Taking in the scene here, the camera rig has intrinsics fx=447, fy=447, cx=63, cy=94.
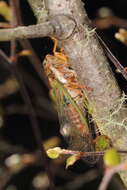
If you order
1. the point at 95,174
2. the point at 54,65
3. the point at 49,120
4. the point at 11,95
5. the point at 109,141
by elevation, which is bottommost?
the point at 95,174

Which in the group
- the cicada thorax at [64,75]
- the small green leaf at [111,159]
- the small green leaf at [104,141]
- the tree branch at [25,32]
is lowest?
the small green leaf at [104,141]

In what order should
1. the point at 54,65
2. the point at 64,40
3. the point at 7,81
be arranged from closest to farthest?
Result: 1. the point at 64,40
2. the point at 54,65
3. the point at 7,81

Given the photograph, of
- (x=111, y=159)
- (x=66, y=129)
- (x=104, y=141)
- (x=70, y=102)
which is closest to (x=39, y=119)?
(x=66, y=129)

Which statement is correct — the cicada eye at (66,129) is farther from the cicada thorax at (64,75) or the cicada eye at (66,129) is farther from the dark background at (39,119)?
the dark background at (39,119)

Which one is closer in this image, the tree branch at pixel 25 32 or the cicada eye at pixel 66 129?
the tree branch at pixel 25 32

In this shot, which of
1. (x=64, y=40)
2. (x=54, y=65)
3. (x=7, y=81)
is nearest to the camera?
(x=64, y=40)

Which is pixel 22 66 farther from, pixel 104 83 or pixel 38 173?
pixel 104 83

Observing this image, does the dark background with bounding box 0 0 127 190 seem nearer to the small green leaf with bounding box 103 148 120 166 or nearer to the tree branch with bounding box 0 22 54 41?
the tree branch with bounding box 0 22 54 41

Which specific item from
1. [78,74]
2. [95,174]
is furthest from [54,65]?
[95,174]

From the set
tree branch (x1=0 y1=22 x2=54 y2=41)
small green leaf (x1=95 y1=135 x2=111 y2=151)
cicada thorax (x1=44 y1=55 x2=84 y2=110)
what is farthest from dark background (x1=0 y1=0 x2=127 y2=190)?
tree branch (x1=0 y1=22 x2=54 y2=41)

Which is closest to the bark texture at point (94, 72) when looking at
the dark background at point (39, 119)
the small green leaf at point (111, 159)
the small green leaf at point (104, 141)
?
the small green leaf at point (104, 141)
